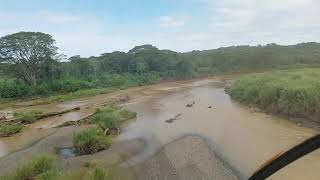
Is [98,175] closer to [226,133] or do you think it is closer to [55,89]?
[226,133]

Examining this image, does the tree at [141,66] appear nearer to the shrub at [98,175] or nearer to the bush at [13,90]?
the bush at [13,90]

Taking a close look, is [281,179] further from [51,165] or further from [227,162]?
[51,165]

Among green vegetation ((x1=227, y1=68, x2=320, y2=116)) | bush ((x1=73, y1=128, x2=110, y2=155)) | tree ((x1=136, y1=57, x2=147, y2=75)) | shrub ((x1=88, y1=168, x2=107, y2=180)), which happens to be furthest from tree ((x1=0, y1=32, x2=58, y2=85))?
shrub ((x1=88, y1=168, x2=107, y2=180))

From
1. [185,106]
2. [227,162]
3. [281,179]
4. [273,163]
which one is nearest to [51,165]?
[227,162]

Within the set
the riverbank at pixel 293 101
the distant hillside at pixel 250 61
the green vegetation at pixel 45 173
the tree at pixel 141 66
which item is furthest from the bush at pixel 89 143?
the distant hillside at pixel 250 61

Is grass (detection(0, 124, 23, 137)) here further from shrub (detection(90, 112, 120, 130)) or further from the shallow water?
the shallow water
